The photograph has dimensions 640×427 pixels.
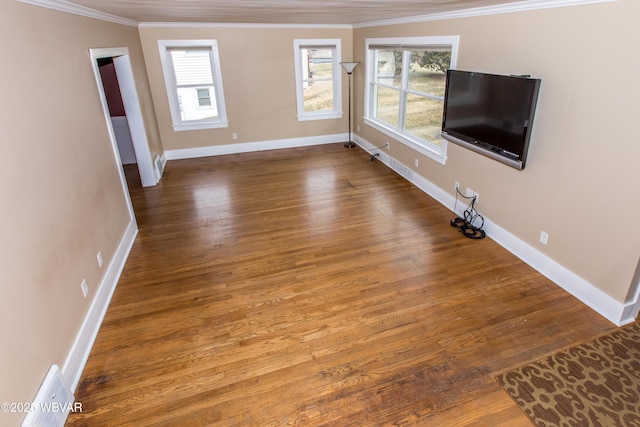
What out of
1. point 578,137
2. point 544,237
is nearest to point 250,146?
point 544,237

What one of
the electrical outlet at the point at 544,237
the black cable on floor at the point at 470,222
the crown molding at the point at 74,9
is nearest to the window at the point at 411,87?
the black cable on floor at the point at 470,222

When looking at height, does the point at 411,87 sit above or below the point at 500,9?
below

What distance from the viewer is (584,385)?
2234 mm

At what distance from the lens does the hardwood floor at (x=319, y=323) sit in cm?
218

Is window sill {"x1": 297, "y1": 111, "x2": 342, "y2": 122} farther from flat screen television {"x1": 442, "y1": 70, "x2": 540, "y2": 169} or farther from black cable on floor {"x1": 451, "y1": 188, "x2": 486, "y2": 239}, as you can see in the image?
black cable on floor {"x1": 451, "y1": 188, "x2": 486, "y2": 239}

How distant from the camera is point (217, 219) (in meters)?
4.54

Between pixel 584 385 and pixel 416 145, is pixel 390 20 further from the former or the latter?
pixel 584 385

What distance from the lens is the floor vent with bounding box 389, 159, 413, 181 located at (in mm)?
5488

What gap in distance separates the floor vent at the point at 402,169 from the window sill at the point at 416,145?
367mm

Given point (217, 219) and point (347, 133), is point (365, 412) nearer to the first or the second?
point (217, 219)

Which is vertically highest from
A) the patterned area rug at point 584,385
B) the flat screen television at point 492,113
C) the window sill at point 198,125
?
the flat screen television at point 492,113

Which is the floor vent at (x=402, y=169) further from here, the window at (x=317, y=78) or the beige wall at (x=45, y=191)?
the beige wall at (x=45, y=191)

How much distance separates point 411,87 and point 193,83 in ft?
12.8

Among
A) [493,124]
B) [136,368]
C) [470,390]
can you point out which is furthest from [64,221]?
[493,124]
